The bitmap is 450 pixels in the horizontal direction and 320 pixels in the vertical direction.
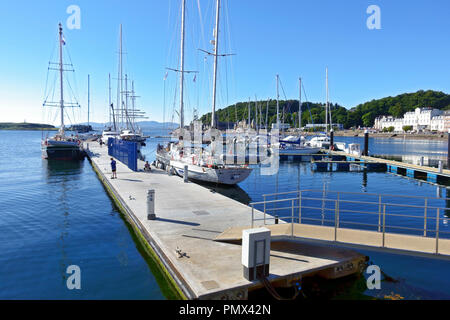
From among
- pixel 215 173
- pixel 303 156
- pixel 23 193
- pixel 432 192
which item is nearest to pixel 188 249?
pixel 215 173

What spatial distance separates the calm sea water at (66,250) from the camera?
857 cm

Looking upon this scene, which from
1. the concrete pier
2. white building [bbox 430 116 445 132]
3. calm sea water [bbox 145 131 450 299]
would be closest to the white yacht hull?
calm sea water [bbox 145 131 450 299]

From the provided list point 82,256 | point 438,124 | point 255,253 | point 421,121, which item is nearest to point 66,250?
point 82,256

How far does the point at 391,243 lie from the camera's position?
873cm

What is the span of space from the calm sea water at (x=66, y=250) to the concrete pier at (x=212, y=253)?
82 cm

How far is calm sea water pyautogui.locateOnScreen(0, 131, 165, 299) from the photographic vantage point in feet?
28.1

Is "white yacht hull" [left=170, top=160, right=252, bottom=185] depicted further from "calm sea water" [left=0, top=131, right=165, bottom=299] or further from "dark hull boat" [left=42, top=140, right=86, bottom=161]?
"dark hull boat" [left=42, top=140, right=86, bottom=161]

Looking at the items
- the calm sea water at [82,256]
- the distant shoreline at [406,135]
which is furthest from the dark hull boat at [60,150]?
the distant shoreline at [406,135]

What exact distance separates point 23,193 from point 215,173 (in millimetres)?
12853

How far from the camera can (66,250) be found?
11.3 metres

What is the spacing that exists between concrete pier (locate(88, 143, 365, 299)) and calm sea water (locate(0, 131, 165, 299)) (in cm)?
82

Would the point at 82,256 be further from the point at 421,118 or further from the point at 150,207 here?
the point at 421,118

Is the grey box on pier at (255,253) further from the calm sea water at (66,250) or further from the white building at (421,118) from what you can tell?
the white building at (421,118)

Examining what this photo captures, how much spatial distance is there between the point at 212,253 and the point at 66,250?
571 centimetres
